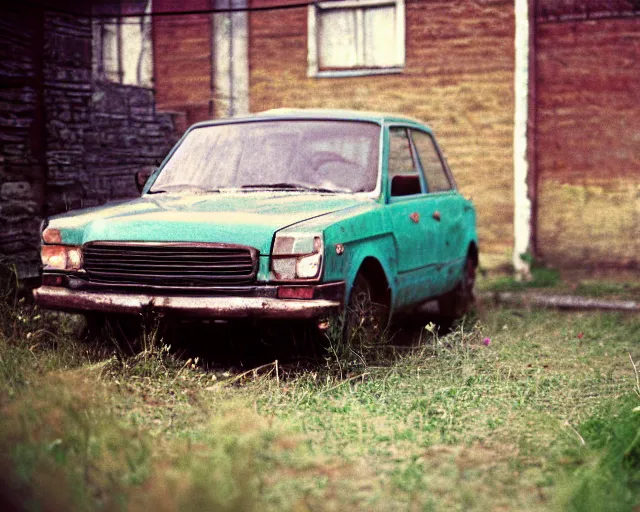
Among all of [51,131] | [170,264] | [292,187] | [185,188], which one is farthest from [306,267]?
[51,131]

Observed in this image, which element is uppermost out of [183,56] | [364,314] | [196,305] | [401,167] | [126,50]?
[126,50]

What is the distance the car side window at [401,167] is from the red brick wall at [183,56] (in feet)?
20.4

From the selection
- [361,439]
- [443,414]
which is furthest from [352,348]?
[361,439]

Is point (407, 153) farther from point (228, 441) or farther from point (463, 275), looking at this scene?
point (228, 441)

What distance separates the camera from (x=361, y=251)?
5637 millimetres

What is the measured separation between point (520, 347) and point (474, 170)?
5.39 metres

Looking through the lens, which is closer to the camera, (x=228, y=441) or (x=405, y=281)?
(x=228, y=441)

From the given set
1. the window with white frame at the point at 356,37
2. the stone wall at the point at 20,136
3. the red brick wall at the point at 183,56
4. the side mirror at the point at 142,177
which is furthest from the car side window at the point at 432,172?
the red brick wall at the point at 183,56

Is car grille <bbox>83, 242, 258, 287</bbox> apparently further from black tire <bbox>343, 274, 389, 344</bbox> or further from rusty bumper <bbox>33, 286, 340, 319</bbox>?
black tire <bbox>343, 274, 389, 344</bbox>

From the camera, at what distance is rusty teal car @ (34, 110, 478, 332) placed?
510 cm

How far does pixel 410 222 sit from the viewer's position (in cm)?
650

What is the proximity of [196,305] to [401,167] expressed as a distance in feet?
7.46

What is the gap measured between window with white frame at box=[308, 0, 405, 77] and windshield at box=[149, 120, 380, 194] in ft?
19.2

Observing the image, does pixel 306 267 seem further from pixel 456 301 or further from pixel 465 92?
pixel 465 92
